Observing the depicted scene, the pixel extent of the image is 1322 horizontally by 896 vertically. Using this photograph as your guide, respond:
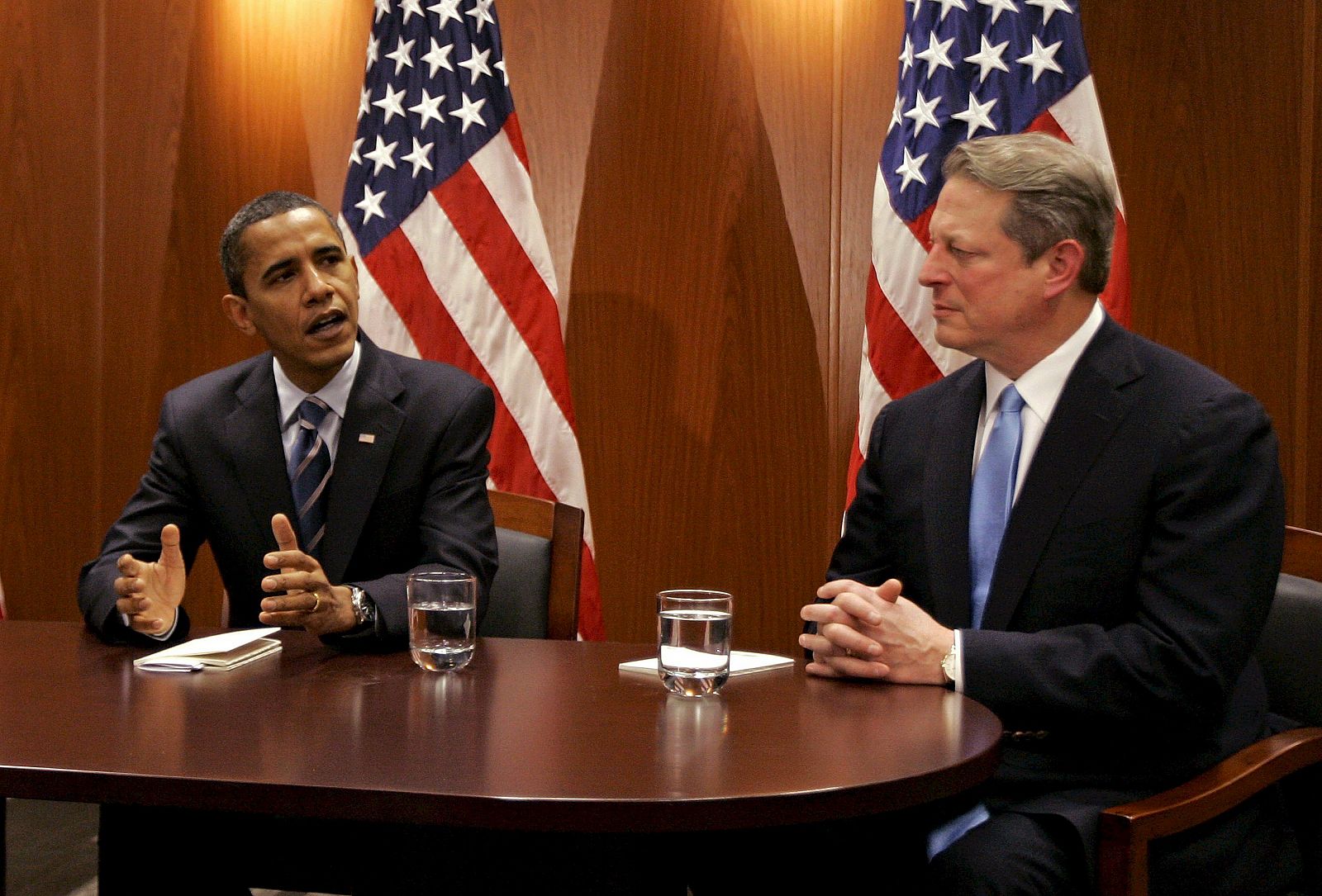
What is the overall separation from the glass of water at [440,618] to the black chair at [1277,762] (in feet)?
2.91

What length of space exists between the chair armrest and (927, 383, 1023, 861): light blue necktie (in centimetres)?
40

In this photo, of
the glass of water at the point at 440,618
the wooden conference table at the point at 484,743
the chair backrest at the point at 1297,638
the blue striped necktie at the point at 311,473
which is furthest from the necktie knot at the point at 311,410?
the chair backrest at the point at 1297,638

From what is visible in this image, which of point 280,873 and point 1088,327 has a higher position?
point 1088,327

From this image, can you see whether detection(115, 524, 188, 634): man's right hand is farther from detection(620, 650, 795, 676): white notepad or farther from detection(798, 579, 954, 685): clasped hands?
detection(798, 579, 954, 685): clasped hands

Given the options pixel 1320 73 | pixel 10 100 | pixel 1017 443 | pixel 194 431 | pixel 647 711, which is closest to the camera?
pixel 647 711

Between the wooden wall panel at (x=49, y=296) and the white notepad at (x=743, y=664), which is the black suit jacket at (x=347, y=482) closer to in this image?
the white notepad at (x=743, y=664)

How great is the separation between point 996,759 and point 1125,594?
550 mm

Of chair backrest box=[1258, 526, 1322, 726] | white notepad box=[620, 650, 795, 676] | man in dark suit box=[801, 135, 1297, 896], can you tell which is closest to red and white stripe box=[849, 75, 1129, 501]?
man in dark suit box=[801, 135, 1297, 896]

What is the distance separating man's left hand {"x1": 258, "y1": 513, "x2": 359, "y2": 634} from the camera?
1.80 meters

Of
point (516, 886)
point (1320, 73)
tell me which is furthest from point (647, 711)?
point (1320, 73)

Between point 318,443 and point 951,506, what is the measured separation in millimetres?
1232

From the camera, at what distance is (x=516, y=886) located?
152 cm

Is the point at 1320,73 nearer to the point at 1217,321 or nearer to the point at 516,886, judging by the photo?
the point at 1217,321

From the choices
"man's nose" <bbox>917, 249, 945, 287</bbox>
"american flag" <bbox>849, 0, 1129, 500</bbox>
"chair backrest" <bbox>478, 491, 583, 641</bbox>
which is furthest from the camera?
"american flag" <bbox>849, 0, 1129, 500</bbox>
